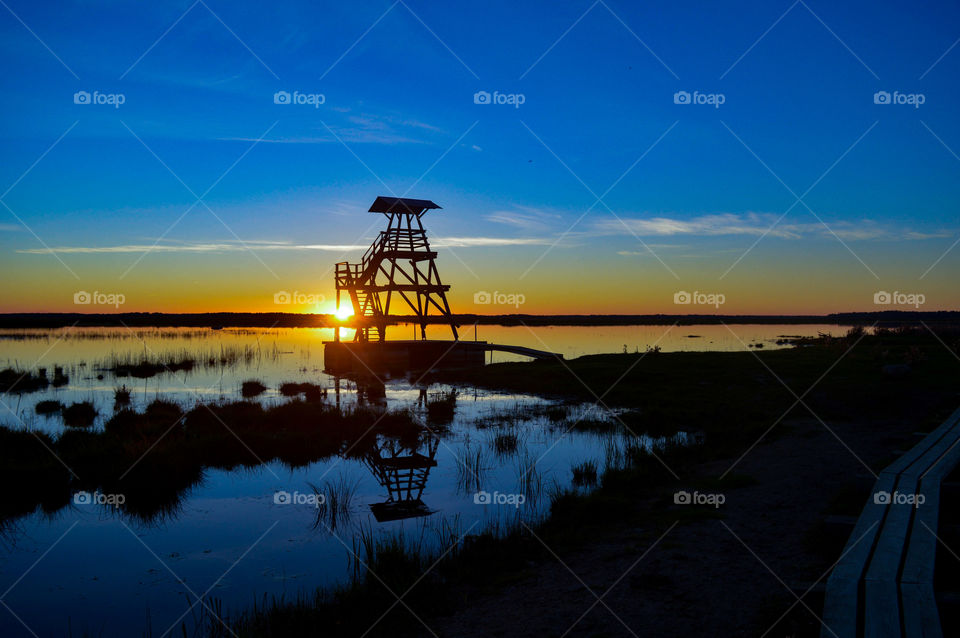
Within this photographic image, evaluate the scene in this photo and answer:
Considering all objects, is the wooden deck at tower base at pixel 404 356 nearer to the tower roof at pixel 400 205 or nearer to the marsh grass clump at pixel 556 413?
the tower roof at pixel 400 205

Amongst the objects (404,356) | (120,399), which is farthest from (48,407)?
(404,356)

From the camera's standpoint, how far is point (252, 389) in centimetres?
2705

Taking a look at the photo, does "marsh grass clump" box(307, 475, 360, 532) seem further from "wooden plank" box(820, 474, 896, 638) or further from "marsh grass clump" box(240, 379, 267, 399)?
"marsh grass clump" box(240, 379, 267, 399)

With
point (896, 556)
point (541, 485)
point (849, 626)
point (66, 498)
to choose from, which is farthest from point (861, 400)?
point (66, 498)

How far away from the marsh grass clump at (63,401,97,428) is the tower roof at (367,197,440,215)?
831 inches

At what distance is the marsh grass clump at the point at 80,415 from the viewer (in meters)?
19.2

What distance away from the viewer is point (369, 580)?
7.70 m

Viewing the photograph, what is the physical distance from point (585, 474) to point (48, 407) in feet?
65.4

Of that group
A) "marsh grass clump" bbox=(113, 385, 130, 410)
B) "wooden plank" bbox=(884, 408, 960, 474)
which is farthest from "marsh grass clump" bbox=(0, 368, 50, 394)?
"wooden plank" bbox=(884, 408, 960, 474)

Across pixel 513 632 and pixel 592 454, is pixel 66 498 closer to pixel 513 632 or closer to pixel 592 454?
pixel 513 632

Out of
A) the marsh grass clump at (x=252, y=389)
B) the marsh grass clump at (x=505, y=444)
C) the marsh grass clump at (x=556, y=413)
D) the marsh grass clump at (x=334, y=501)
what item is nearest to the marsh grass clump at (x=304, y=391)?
the marsh grass clump at (x=252, y=389)

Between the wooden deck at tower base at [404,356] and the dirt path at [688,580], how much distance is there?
27108 mm

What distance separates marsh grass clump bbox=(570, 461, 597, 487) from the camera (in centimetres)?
1254

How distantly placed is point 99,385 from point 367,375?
13.2 metres
